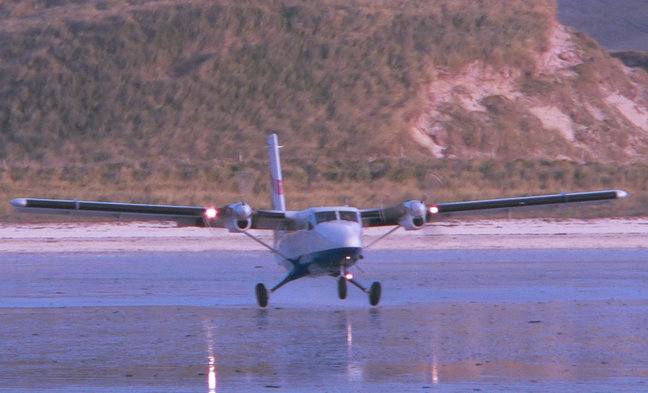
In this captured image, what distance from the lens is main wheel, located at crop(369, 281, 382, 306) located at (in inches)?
588

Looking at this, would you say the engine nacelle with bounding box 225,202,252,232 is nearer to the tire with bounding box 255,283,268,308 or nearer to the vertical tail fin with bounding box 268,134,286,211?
the tire with bounding box 255,283,268,308

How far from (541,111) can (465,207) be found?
35778mm

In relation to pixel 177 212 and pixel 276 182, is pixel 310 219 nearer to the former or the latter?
pixel 177 212

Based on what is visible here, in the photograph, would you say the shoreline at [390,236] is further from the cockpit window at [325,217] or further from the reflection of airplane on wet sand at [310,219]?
the cockpit window at [325,217]

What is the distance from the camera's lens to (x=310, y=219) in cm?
→ 1551

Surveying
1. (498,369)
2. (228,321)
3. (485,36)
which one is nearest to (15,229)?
(228,321)

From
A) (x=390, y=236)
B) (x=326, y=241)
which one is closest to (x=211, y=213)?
(x=326, y=241)

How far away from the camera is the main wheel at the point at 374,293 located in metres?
14.9

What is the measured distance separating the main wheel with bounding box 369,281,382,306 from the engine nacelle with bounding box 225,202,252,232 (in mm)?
2411

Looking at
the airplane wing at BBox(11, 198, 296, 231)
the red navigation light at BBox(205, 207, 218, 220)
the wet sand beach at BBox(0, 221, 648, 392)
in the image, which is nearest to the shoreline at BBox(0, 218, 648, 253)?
the wet sand beach at BBox(0, 221, 648, 392)

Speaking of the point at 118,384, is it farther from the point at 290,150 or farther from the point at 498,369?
the point at 290,150

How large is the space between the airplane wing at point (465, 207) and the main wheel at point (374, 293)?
1.91 metres

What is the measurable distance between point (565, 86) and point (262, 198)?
23.5 meters

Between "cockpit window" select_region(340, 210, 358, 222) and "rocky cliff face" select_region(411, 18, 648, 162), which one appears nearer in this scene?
"cockpit window" select_region(340, 210, 358, 222)
